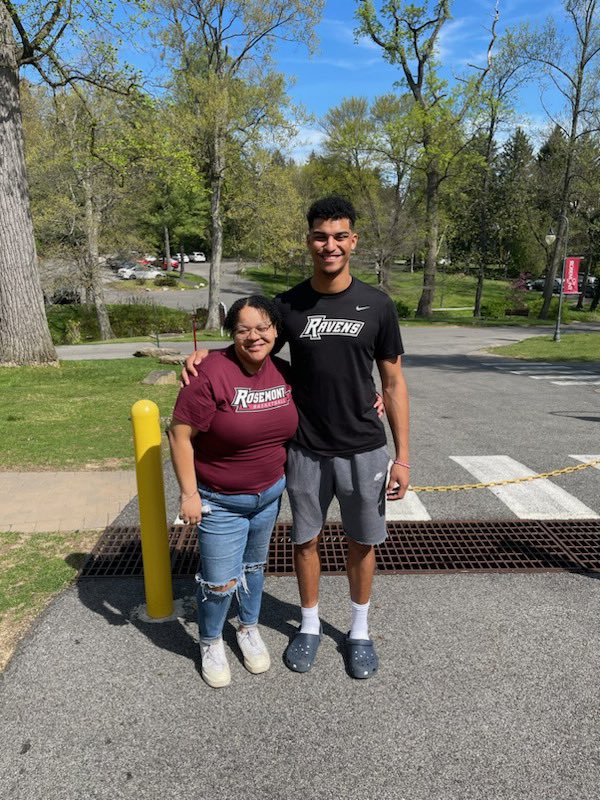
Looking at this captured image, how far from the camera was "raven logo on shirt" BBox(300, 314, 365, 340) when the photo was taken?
8.30 feet

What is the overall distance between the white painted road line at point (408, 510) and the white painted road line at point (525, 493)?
0.76 meters

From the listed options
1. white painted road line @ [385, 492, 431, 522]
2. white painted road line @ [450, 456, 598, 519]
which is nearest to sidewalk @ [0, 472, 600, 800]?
white painted road line @ [385, 492, 431, 522]

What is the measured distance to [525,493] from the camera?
5227mm

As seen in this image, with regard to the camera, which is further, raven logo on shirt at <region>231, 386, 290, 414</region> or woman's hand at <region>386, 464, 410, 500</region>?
woman's hand at <region>386, 464, 410, 500</region>

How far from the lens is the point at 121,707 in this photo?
2.52 metres

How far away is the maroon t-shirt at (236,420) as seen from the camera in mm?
2393

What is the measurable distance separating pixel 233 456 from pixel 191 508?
0.28 meters

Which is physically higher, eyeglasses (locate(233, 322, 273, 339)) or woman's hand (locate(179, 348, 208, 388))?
eyeglasses (locate(233, 322, 273, 339))

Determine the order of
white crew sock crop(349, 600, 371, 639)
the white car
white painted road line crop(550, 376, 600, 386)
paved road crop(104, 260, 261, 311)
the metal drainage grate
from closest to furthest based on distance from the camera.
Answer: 1. white crew sock crop(349, 600, 371, 639)
2. the metal drainage grate
3. white painted road line crop(550, 376, 600, 386)
4. paved road crop(104, 260, 261, 311)
5. the white car

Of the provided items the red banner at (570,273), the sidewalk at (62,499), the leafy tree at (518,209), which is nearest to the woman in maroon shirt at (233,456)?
the sidewalk at (62,499)

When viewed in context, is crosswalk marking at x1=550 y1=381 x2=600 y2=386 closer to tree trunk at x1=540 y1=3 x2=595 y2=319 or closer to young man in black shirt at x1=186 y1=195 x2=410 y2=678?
young man in black shirt at x1=186 y1=195 x2=410 y2=678

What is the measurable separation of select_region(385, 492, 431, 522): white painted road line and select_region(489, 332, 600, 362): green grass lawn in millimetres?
13025

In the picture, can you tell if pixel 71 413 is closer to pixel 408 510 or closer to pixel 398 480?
pixel 408 510

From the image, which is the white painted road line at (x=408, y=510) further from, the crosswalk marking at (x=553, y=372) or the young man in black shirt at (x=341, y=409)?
the crosswalk marking at (x=553, y=372)
